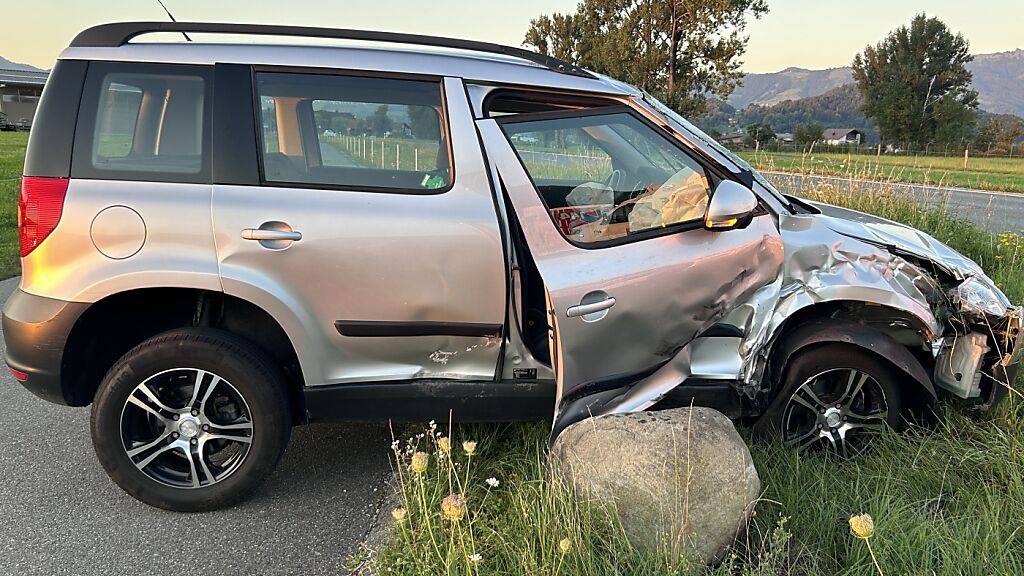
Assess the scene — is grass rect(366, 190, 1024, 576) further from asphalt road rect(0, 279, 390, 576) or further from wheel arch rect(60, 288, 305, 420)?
wheel arch rect(60, 288, 305, 420)

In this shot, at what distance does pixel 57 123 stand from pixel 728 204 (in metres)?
2.81

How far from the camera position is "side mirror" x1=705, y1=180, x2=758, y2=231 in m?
2.70

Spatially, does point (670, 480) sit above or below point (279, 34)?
below

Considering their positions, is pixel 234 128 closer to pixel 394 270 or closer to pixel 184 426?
pixel 394 270

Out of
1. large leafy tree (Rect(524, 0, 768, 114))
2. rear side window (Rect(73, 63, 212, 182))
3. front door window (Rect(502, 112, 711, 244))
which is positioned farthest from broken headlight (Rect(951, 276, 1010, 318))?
large leafy tree (Rect(524, 0, 768, 114))

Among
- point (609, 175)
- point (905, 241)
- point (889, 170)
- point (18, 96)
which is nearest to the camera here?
point (905, 241)

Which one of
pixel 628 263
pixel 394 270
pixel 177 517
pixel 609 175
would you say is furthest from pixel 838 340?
pixel 177 517

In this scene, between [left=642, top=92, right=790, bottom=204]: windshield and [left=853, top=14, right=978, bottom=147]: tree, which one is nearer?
[left=642, top=92, right=790, bottom=204]: windshield

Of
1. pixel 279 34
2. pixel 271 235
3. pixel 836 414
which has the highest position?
pixel 279 34

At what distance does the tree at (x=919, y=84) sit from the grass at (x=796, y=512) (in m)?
61.2

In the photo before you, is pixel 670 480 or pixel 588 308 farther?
pixel 588 308

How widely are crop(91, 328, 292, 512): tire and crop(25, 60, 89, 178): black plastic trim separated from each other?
0.83 m

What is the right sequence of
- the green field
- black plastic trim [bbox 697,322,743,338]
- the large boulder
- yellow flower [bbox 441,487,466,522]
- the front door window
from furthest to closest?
1. the green field
2. black plastic trim [bbox 697,322,743,338]
3. the front door window
4. the large boulder
5. yellow flower [bbox 441,487,466,522]

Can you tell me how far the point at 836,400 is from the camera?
126 inches
